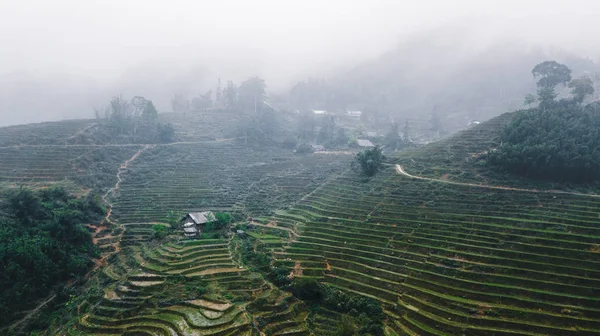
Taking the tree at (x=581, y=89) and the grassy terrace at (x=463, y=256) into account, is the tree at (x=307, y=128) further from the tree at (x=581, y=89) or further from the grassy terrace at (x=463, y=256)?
the tree at (x=581, y=89)

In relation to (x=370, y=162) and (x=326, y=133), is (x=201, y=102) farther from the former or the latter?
(x=370, y=162)

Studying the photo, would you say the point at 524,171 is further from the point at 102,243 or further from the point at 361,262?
the point at 102,243

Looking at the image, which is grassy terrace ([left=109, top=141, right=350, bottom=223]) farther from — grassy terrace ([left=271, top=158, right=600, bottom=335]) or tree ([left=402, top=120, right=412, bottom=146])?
tree ([left=402, top=120, right=412, bottom=146])

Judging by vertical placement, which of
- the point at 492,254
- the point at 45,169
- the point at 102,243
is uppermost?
the point at 45,169

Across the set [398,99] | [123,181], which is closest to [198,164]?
[123,181]

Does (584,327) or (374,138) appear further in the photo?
(374,138)

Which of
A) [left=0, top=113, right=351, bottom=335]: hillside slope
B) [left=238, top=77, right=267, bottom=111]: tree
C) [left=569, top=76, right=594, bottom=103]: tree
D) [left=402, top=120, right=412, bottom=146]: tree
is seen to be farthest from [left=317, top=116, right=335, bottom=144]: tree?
[left=569, top=76, right=594, bottom=103]: tree
